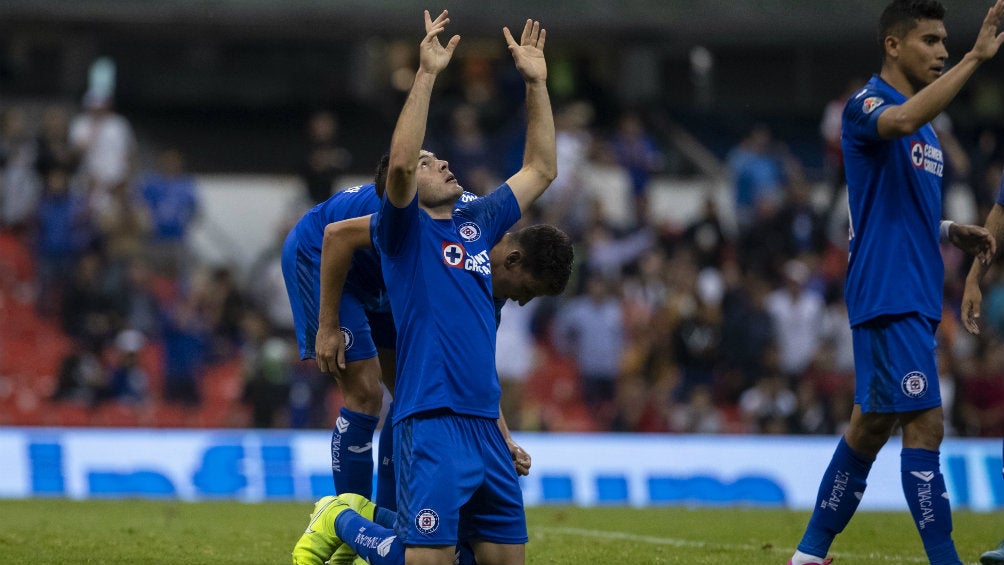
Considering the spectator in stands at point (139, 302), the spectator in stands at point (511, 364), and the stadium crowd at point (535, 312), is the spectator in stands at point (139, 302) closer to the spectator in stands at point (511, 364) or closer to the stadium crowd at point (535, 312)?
the stadium crowd at point (535, 312)

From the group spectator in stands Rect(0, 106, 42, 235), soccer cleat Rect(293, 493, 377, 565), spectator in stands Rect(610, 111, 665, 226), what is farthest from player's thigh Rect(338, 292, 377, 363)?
spectator in stands Rect(610, 111, 665, 226)

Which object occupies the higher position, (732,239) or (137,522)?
(732,239)

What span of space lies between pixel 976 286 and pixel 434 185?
312 centimetres

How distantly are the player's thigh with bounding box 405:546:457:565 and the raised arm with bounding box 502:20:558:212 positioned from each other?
1736mm

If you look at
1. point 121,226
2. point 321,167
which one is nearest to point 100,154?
point 121,226

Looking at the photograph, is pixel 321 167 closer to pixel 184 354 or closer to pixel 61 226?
pixel 184 354

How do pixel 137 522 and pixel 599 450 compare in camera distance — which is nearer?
pixel 137 522

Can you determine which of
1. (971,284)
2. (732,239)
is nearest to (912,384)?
(971,284)

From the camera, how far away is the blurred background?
17156 millimetres

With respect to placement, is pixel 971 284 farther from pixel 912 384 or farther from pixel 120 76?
pixel 120 76

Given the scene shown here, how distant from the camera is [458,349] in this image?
6.22 m

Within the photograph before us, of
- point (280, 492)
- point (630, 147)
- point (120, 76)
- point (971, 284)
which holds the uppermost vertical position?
point (120, 76)

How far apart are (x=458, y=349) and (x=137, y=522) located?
5521mm

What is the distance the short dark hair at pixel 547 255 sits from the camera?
6504 mm
